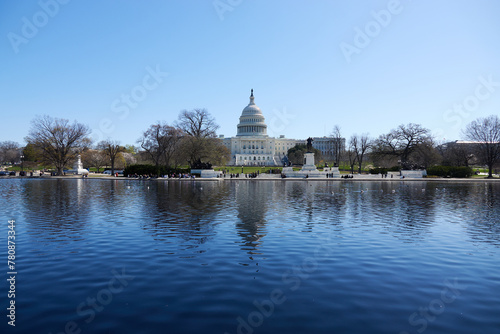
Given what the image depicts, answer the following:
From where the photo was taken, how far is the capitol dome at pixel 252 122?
167788 millimetres

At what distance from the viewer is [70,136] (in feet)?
227

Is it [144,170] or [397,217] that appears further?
[144,170]

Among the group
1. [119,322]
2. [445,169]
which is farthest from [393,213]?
[445,169]

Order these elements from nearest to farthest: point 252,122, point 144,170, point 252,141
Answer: point 144,170
point 252,122
point 252,141

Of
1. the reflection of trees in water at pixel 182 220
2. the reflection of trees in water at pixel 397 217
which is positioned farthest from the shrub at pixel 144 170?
the reflection of trees in water at pixel 397 217

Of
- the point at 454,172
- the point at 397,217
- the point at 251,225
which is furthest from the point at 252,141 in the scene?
the point at 251,225

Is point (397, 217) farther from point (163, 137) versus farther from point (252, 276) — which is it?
point (163, 137)

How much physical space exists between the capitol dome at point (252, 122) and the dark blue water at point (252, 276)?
152m

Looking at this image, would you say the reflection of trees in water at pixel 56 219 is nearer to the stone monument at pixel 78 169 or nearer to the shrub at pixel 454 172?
the stone monument at pixel 78 169

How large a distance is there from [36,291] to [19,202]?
62.5ft

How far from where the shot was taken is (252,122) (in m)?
169

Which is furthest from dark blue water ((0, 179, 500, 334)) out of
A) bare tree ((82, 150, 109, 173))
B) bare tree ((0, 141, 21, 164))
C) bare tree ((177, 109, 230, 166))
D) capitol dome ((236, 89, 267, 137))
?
capitol dome ((236, 89, 267, 137))

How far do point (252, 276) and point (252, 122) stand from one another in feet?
530

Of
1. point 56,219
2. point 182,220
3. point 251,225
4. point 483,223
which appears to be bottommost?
point 483,223
